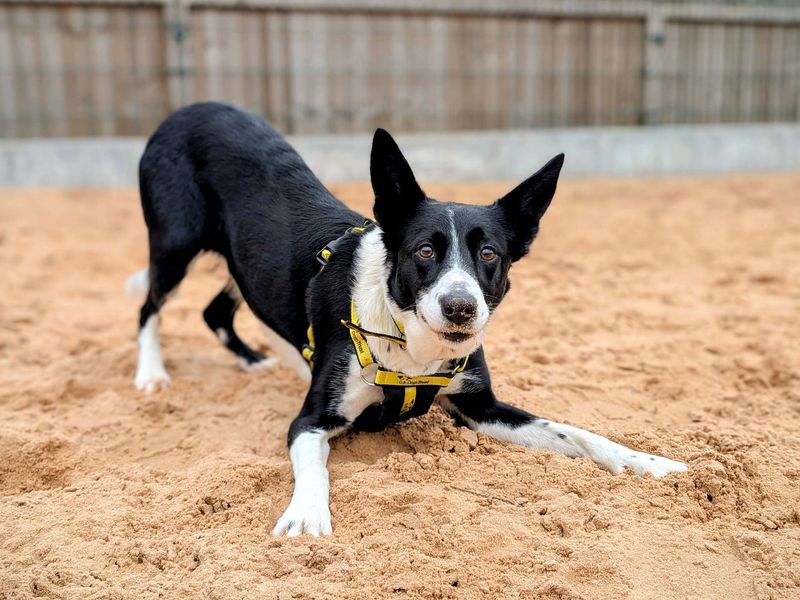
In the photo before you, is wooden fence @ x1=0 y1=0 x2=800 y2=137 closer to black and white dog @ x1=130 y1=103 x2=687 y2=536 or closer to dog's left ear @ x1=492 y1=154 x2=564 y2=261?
black and white dog @ x1=130 y1=103 x2=687 y2=536

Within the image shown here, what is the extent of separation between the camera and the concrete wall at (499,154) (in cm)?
850

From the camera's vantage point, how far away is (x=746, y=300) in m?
5.77

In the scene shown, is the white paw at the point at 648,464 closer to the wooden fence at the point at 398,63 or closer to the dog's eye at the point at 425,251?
the dog's eye at the point at 425,251

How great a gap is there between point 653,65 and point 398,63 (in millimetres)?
2995

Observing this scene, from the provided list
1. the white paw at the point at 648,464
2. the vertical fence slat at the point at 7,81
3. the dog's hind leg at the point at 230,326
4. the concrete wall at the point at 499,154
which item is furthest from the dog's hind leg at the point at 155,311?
the vertical fence slat at the point at 7,81

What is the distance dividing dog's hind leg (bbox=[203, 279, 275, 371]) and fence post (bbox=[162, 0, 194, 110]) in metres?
4.40

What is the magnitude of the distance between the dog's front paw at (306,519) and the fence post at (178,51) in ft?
21.6

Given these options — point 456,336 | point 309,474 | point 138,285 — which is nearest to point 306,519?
point 309,474

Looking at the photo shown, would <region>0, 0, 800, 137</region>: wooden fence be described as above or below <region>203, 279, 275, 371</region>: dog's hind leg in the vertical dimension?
above

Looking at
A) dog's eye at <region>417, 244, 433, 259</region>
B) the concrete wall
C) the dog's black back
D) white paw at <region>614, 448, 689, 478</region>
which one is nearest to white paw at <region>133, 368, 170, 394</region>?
the dog's black back

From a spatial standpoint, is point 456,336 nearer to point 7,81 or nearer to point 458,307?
point 458,307

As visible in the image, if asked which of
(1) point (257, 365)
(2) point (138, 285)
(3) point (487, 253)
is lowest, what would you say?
(1) point (257, 365)

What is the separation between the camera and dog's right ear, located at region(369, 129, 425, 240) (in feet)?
10.9

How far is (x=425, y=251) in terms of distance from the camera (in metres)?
3.19
